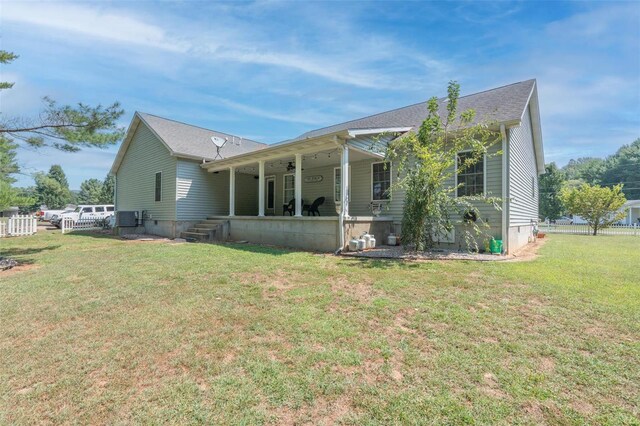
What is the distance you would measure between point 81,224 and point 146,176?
6.52m

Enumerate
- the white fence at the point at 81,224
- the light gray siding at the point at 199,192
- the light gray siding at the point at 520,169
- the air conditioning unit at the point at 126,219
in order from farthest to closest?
the white fence at the point at 81,224, the air conditioning unit at the point at 126,219, the light gray siding at the point at 199,192, the light gray siding at the point at 520,169

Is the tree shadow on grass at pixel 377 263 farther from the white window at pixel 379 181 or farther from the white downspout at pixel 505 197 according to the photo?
the white window at pixel 379 181

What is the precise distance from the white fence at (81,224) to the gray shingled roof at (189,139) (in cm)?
788

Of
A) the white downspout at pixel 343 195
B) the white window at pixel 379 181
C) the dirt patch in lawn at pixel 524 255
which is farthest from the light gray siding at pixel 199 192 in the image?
the dirt patch in lawn at pixel 524 255

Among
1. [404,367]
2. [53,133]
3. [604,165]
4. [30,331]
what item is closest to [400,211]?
Answer: [404,367]

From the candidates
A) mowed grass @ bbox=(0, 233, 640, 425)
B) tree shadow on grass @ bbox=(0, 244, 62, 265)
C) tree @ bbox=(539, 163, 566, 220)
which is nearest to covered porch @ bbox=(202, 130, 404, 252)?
mowed grass @ bbox=(0, 233, 640, 425)

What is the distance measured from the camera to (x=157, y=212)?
14.5 meters

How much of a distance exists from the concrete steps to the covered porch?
340mm

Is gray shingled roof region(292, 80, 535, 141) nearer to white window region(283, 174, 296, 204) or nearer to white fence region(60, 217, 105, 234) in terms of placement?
white window region(283, 174, 296, 204)

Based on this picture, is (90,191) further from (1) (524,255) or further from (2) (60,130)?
(1) (524,255)

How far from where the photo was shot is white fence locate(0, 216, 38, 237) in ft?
49.6

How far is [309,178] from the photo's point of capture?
45.1 feet

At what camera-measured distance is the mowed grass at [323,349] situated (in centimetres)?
217

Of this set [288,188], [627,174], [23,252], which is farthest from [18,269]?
[627,174]
